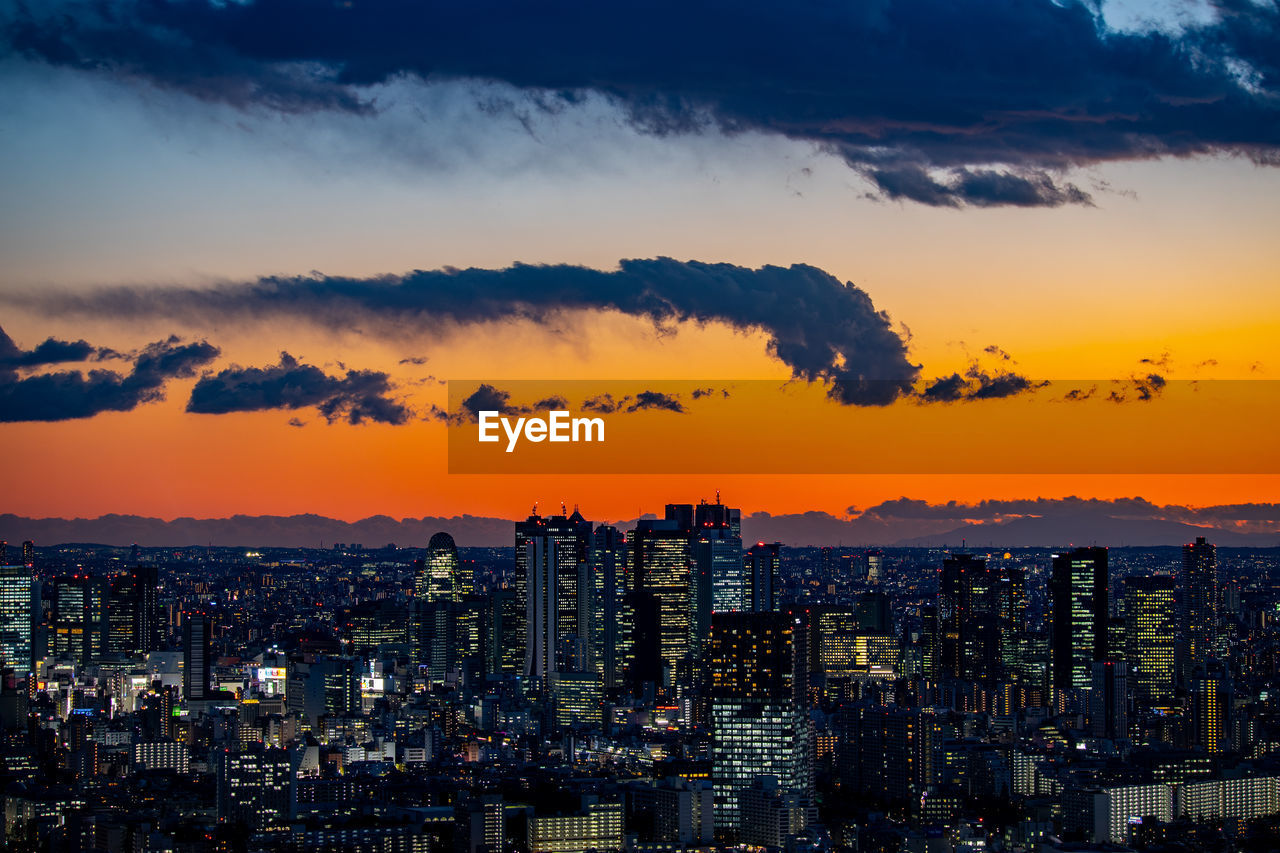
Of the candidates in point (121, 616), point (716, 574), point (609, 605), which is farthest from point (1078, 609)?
point (121, 616)

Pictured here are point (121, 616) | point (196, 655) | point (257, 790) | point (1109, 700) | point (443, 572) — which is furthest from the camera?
point (443, 572)

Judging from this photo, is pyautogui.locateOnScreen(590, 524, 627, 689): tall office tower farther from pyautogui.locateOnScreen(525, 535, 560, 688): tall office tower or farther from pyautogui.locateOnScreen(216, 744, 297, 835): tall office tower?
pyautogui.locateOnScreen(216, 744, 297, 835): tall office tower

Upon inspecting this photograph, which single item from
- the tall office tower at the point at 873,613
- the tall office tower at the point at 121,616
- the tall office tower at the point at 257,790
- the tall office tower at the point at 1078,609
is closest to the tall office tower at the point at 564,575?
the tall office tower at the point at 873,613

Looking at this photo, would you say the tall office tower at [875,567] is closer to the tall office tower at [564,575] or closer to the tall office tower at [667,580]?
the tall office tower at [667,580]

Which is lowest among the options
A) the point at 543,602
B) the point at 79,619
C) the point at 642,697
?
the point at 642,697

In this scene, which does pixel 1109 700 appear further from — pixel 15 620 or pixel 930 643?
pixel 15 620
